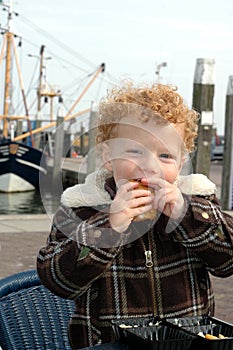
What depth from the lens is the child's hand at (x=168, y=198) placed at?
1902 millimetres

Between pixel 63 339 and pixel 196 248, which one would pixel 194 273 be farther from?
pixel 63 339

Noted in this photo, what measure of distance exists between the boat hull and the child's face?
75.4ft

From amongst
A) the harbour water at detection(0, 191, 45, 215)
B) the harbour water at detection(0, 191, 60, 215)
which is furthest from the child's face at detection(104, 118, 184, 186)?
the harbour water at detection(0, 191, 45, 215)

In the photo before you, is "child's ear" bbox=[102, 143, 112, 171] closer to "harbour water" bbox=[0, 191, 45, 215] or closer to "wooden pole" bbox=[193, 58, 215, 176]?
"wooden pole" bbox=[193, 58, 215, 176]

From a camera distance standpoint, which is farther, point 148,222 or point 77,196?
point 77,196

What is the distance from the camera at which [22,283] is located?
2.59 metres

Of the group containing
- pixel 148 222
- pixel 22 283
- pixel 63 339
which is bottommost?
pixel 63 339

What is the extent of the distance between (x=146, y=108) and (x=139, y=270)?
1.41ft

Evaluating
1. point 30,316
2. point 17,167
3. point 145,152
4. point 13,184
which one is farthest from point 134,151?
point 17,167

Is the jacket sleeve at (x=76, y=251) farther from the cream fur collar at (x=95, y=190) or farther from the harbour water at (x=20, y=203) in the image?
the harbour water at (x=20, y=203)

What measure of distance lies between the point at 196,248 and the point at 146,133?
341 mm

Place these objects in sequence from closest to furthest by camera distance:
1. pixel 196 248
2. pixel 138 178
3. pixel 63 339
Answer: pixel 138 178
pixel 196 248
pixel 63 339

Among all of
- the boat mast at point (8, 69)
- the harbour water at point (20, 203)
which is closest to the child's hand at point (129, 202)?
the harbour water at point (20, 203)

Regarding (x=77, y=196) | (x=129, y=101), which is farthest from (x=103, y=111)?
(x=77, y=196)
